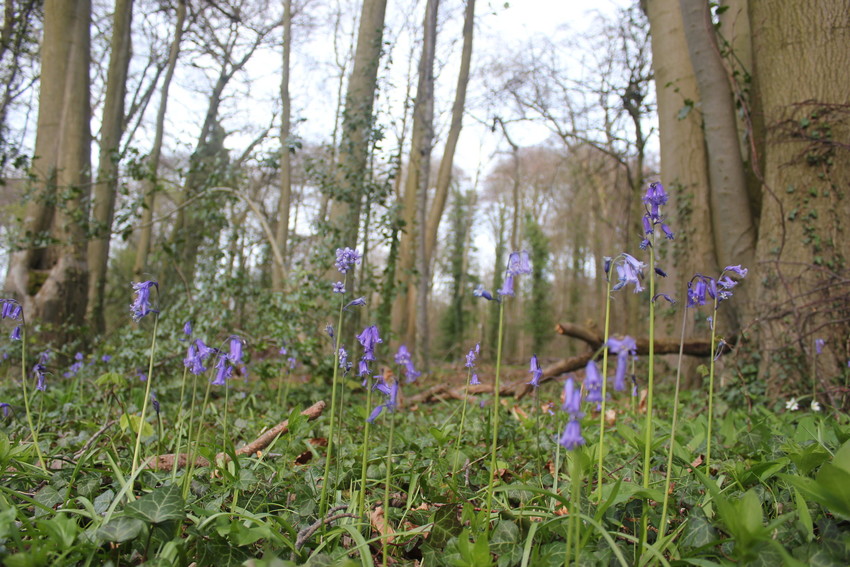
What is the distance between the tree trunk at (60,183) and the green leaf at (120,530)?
5042 mm

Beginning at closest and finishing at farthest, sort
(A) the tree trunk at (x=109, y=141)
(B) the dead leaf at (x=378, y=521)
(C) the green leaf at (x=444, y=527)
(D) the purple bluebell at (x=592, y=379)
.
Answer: (D) the purple bluebell at (x=592, y=379), (C) the green leaf at (x=444, y=527), (B) the dead leaf at (x=378, y=521), (A) the tree trunk at (x=109, y=141)

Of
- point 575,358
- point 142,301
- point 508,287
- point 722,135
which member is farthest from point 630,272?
point 722,135

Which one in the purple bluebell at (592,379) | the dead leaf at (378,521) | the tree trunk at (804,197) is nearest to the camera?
the purple bluebell at (592,379)

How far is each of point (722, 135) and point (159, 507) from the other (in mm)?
5228

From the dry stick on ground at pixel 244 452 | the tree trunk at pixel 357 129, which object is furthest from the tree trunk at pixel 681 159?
the dry stick on ground at pixel 244 452

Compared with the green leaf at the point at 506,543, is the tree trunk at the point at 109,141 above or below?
above

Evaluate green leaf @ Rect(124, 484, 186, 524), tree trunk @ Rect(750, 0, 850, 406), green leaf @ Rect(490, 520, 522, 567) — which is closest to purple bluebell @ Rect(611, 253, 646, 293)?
green leaf @ Rect(490, 520, 522, 567)

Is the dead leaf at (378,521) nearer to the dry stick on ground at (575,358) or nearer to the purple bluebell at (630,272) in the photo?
the purple bluebell at (630,272)

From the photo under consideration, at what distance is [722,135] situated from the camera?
4.73m

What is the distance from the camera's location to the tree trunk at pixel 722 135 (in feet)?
15.4

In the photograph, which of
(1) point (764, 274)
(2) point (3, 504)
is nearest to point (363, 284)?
(1) point (764, 274)

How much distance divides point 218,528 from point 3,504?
595 mm

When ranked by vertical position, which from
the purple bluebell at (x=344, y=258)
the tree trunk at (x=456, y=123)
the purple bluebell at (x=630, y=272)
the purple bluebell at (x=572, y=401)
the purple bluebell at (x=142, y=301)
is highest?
the tree trunk at (x=456, y=123)

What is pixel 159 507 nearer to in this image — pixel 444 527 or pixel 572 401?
pixel 444 527
